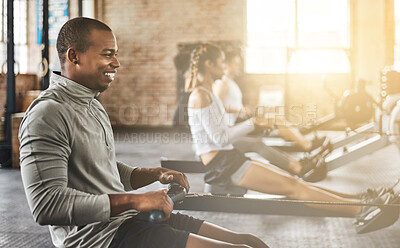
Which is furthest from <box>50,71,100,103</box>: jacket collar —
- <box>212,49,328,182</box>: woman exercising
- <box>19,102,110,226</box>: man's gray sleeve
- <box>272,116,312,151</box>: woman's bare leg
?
<box>272,116,312,151</box>: woman's bare leg

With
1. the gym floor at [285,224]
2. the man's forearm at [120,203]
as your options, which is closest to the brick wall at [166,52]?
the gym floor at [285,224]

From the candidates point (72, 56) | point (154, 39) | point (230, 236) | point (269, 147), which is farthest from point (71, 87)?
point (154, 39)

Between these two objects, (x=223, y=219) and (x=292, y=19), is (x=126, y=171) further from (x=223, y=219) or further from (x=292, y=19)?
(x=292, y=19)

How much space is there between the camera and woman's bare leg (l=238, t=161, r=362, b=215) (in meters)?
2.32

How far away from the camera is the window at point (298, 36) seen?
8336 millimetres

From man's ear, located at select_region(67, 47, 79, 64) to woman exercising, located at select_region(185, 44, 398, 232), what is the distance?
144 cm

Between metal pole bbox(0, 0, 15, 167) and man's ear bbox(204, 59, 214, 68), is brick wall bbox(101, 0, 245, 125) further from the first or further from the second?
man's ear bbox(204, 59, 214, 68)

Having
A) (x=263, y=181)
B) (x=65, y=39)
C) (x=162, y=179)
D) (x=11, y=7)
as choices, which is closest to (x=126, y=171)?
(x=162, y=179)

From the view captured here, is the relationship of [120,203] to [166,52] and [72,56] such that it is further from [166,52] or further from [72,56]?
[166,52]

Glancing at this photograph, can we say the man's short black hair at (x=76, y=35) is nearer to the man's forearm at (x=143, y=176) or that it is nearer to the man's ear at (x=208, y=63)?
the man's forearm at (x=143, y=176)

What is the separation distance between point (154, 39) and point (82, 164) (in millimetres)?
8011

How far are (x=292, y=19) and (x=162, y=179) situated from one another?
7.69 meters

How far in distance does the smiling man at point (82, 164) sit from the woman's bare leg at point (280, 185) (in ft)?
3.75

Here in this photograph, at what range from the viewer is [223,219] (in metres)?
2.87
